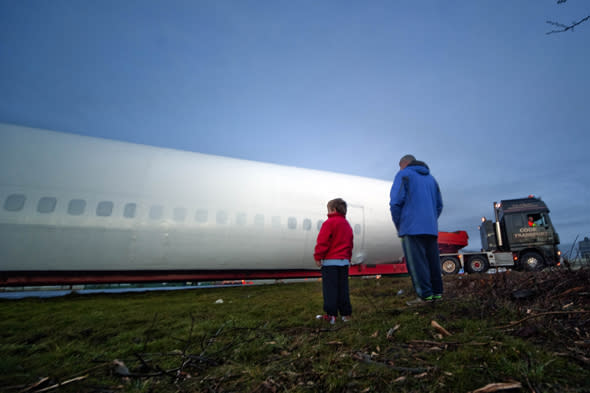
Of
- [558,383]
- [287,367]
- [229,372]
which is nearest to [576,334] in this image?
[558,383]

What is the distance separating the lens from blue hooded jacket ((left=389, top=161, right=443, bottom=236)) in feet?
12.9

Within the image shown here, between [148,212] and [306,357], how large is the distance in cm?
701

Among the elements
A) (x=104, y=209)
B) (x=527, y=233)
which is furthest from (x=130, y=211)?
(x=527, y=233)

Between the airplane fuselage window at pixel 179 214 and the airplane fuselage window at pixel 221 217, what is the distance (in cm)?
92

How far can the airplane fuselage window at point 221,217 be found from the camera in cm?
808

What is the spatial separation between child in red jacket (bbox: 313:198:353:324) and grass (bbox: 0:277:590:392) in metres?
0.33

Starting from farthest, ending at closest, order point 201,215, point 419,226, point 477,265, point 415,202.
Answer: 1. point 477,265
2. point 201,215
3. point 415,202
4. point 419,226

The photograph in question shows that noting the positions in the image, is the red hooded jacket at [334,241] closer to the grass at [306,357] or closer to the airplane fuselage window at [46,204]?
the grass at [306,357]

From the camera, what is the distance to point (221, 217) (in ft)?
26.6

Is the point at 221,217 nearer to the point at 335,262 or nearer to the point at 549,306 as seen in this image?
the point at 335,262

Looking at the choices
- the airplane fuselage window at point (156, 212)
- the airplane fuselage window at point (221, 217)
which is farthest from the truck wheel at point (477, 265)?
the airplane fuselage window at point (156, 212)

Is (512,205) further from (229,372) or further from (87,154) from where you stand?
(87,154)

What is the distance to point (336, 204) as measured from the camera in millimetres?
3873

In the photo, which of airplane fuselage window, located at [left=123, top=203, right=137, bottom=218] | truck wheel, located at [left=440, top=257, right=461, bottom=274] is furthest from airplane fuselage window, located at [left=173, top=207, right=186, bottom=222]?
truck wheel, located at [left=440, top=257, right=461, bottom=274]
